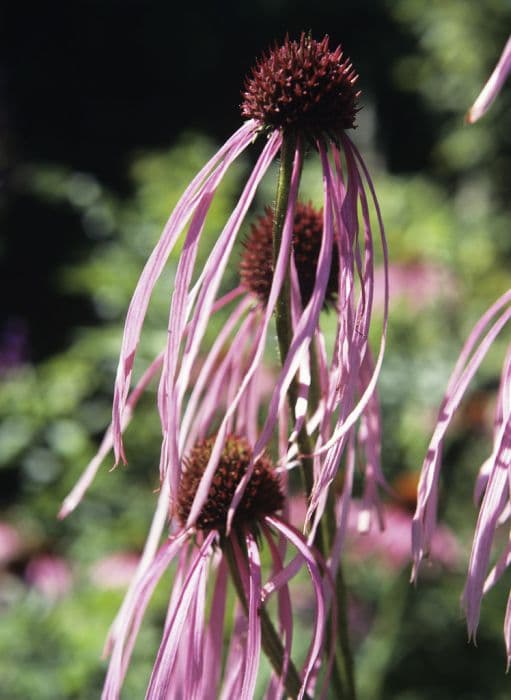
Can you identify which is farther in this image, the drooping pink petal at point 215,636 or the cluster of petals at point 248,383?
the drooping pink petal at point 215,636

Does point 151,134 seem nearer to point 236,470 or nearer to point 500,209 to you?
point 500,209

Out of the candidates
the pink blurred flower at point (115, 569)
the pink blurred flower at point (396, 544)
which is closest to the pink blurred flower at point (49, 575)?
the pink blurred flower at point (115, 569)

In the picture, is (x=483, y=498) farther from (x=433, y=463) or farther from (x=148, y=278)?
(x=148, y=278)

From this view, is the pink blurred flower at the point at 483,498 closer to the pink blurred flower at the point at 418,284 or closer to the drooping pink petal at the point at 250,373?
the drooping pink petal at the point at 250,373

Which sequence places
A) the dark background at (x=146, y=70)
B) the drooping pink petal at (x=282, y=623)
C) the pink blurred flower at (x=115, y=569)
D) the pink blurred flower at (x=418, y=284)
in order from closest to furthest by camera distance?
the drooping pink petal at (x=282, y=623)
the pink blurred flower at (x=115, y=569)
the pink blurred flower at (x=418, y=284)
the dark background at (x=146, y=70)

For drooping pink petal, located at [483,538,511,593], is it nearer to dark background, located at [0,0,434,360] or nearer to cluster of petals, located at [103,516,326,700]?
cluster of petals, located at [103,516,326,700]

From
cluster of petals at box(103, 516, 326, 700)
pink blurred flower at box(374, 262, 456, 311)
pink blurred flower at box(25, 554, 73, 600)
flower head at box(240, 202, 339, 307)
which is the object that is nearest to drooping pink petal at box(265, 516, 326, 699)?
cluster of petals at box(103, 516, 326, 700)

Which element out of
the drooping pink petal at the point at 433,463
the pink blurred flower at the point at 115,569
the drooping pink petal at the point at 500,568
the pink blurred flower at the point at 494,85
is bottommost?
the drooping pink petal at the point at 500,568
